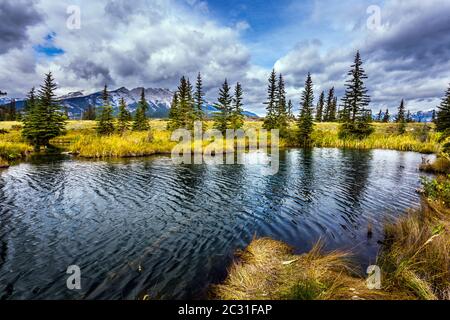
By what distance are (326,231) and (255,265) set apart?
4.16 metres

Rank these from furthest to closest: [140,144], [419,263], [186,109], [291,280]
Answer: [186,109]
[140,144]
[419,263]
[291,280]

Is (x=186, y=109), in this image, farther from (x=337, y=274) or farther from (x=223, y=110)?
(x=337, y=274)

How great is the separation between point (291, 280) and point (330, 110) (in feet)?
302

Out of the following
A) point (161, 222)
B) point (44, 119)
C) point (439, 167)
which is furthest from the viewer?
point (44, 119)

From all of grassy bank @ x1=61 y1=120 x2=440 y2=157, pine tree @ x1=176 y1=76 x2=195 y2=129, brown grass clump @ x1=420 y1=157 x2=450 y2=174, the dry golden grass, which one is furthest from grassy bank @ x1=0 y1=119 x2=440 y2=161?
the dry golden grass

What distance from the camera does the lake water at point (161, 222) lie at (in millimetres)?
6070

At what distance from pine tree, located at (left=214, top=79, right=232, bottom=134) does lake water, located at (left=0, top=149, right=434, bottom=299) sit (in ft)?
108

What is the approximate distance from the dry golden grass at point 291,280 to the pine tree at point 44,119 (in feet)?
134

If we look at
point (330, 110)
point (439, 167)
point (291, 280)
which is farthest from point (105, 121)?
point (330, 110)

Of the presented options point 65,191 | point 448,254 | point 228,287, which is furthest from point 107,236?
point 448,254

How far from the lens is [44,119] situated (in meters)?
38.1

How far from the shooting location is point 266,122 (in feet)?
185

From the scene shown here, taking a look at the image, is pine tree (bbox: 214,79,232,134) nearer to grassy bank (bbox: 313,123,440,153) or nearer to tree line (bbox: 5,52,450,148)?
tree line (bbox: 5,52,450,148)
